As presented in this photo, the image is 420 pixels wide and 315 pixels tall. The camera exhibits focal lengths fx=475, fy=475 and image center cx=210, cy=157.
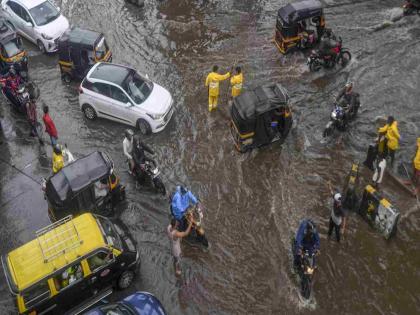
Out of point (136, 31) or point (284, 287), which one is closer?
point (284, 287)

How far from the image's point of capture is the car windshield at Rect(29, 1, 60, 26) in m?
20.1

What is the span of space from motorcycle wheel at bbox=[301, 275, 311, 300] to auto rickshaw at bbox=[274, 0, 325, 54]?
1055 cm

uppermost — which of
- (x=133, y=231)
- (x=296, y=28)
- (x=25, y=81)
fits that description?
(x=296, y=28)

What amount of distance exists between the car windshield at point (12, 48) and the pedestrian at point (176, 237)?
1106cm

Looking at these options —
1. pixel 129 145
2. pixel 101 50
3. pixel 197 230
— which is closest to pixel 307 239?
pixel 197 230

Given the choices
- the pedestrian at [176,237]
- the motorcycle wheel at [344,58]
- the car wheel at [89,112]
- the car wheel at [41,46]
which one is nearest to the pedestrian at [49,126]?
the car wheel at [89,112]

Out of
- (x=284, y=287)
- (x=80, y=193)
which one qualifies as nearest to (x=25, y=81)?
(x=80, y=193)

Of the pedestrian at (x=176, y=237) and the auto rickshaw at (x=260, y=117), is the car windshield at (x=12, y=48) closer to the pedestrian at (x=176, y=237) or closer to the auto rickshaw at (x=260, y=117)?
the auto rickshaw at (x=260, y=117)

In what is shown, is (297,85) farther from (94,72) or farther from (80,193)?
(80,193)

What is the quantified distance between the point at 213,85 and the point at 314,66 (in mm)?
4491

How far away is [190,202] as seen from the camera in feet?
37.7

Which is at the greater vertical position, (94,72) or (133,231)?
(94,72)

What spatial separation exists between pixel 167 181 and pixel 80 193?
2814 mm

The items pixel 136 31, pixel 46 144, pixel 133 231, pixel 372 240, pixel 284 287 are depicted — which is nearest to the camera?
pixel 284 287
